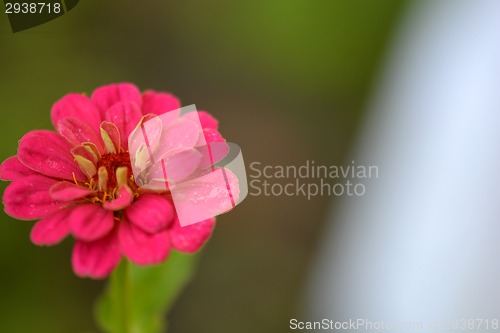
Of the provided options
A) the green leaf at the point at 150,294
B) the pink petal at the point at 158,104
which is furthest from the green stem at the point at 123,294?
the pink petal at the point at 158,104

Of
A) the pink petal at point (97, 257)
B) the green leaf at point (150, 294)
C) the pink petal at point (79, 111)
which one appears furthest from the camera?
the green leaf at point (150, 294)

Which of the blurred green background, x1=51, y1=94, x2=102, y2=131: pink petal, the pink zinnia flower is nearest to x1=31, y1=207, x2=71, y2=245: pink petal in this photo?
the pink zinnia flower

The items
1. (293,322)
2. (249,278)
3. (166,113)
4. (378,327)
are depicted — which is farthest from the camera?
(249,278)

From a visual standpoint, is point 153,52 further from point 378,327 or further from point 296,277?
point 378,327

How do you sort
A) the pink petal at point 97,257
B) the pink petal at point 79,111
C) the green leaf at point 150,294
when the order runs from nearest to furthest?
the pink petal at point 97,257 → the pink petal at point 79,111 → the green leaf at point 150,294

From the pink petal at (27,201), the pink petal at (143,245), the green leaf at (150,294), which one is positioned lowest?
the green leaf at (150,294)

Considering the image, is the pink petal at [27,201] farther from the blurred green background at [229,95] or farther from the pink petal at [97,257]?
the blurred green background at [229,95]

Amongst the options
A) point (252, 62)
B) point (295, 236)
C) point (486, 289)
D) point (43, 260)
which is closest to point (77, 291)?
point (43, 260)

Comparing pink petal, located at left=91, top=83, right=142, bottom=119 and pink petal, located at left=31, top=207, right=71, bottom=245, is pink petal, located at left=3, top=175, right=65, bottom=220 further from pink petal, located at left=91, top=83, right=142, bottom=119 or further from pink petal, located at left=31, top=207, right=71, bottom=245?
pink petal, located at left=91, top=83, right=142, bottom=119
